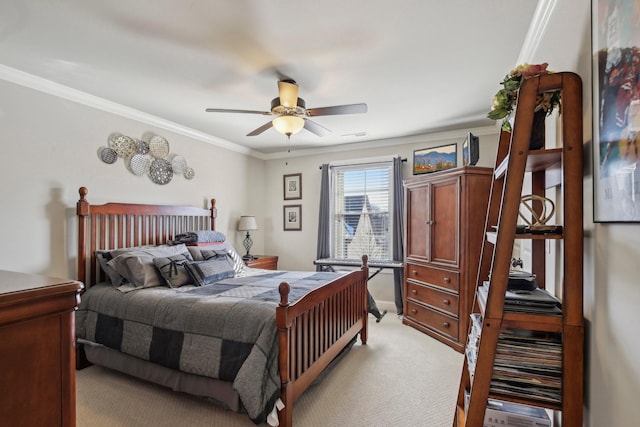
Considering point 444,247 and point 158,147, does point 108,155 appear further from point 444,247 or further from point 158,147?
point 444,247

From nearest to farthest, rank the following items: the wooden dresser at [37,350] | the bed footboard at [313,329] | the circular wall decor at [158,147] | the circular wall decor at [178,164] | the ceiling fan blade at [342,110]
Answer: the wooden dresser at [37,350]
the bed footboard at [313,329]
the ceiling fan blade at [342,110]
the circular wall decor at [158,147]
the circular wall decor at [178,164]

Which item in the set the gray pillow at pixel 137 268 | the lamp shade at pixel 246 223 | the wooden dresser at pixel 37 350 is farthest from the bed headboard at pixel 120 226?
the wooden dresser at pixel 37 350

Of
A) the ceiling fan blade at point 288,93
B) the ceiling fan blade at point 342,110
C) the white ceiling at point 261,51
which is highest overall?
the white ceiling at point 261,51

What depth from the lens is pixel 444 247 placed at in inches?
134

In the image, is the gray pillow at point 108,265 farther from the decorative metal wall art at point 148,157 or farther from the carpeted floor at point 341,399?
the decorative metal wall art at point 148,157

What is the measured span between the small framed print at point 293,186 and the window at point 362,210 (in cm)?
58

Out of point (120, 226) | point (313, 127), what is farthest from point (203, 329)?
point (313, 127)

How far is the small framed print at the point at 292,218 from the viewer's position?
525cm

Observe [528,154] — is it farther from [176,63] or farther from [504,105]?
[176,63]

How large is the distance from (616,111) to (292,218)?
4.61 metres

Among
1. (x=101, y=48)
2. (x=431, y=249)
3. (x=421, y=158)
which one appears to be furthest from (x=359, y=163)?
(x=101, y=48)

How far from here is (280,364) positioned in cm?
191

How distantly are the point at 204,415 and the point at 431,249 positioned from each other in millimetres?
2694

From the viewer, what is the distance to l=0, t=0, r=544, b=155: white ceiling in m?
1.80
